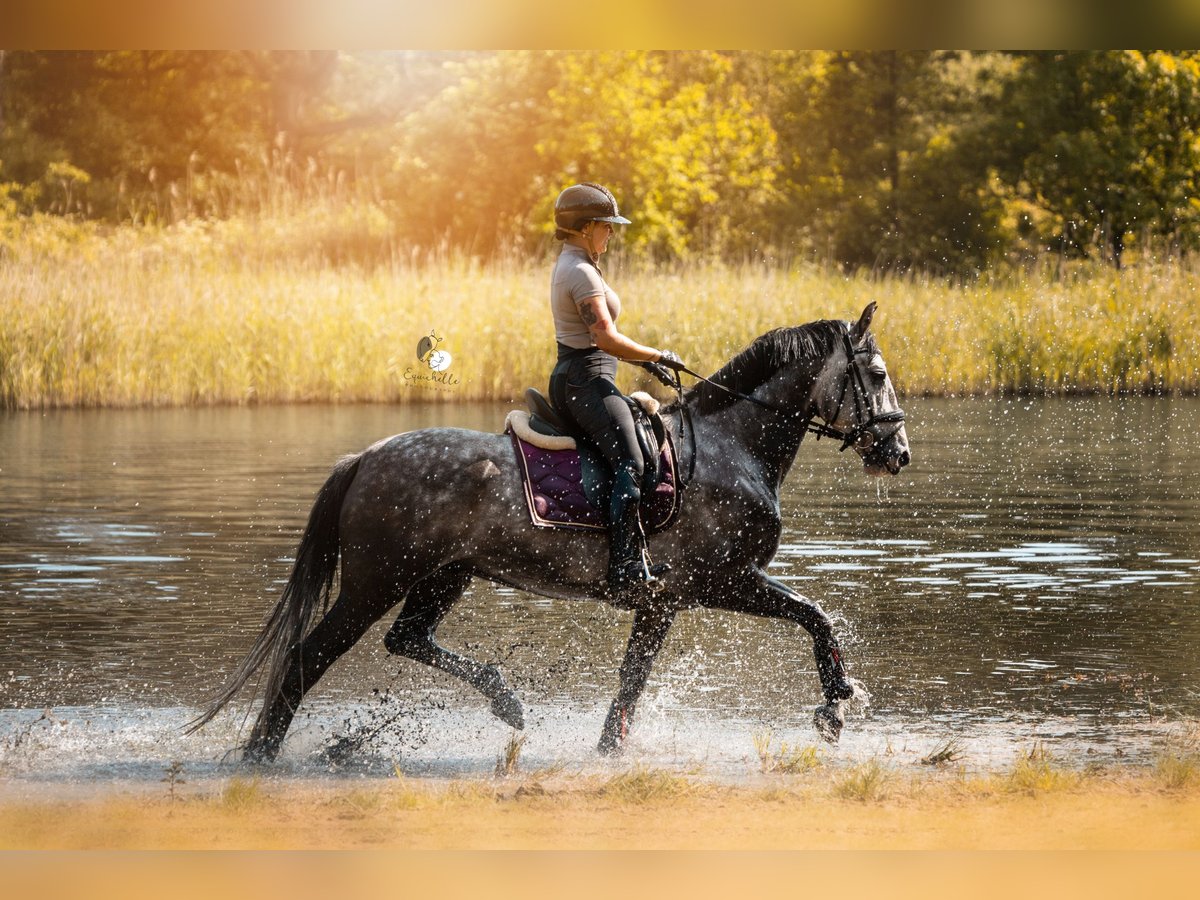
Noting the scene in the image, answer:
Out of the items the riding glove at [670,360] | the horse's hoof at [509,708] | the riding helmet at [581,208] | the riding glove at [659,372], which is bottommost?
the horse's hoof at [509,708]

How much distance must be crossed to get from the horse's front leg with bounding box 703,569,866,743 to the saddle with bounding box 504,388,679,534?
39cm

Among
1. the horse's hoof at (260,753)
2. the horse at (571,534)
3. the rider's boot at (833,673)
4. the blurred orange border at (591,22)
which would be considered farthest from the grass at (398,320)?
the rider's boot at (833,673)

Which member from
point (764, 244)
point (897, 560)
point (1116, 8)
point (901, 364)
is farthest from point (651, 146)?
point (1116, 8)

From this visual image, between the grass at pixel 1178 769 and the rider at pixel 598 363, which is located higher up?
the rider at pixel 598 363

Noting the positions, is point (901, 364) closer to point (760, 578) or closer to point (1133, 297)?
point (1133, 297)

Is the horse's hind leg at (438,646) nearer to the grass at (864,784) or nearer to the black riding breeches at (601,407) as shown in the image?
the black riding breeches at (601,407)

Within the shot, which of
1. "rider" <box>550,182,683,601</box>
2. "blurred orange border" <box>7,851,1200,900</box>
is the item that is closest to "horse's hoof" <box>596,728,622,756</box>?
"rider" <box>550,182,683,601</box>

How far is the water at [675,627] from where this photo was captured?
649 centimetres

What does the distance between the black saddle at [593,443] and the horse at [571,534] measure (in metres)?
0.12

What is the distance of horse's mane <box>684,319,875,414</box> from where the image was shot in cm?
636

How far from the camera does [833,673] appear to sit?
6195 millimetres

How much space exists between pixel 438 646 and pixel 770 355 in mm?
1591

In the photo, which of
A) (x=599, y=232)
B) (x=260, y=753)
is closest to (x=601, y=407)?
(x=599, y=232)

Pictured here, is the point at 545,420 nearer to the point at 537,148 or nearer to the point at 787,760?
the point at 787,760
